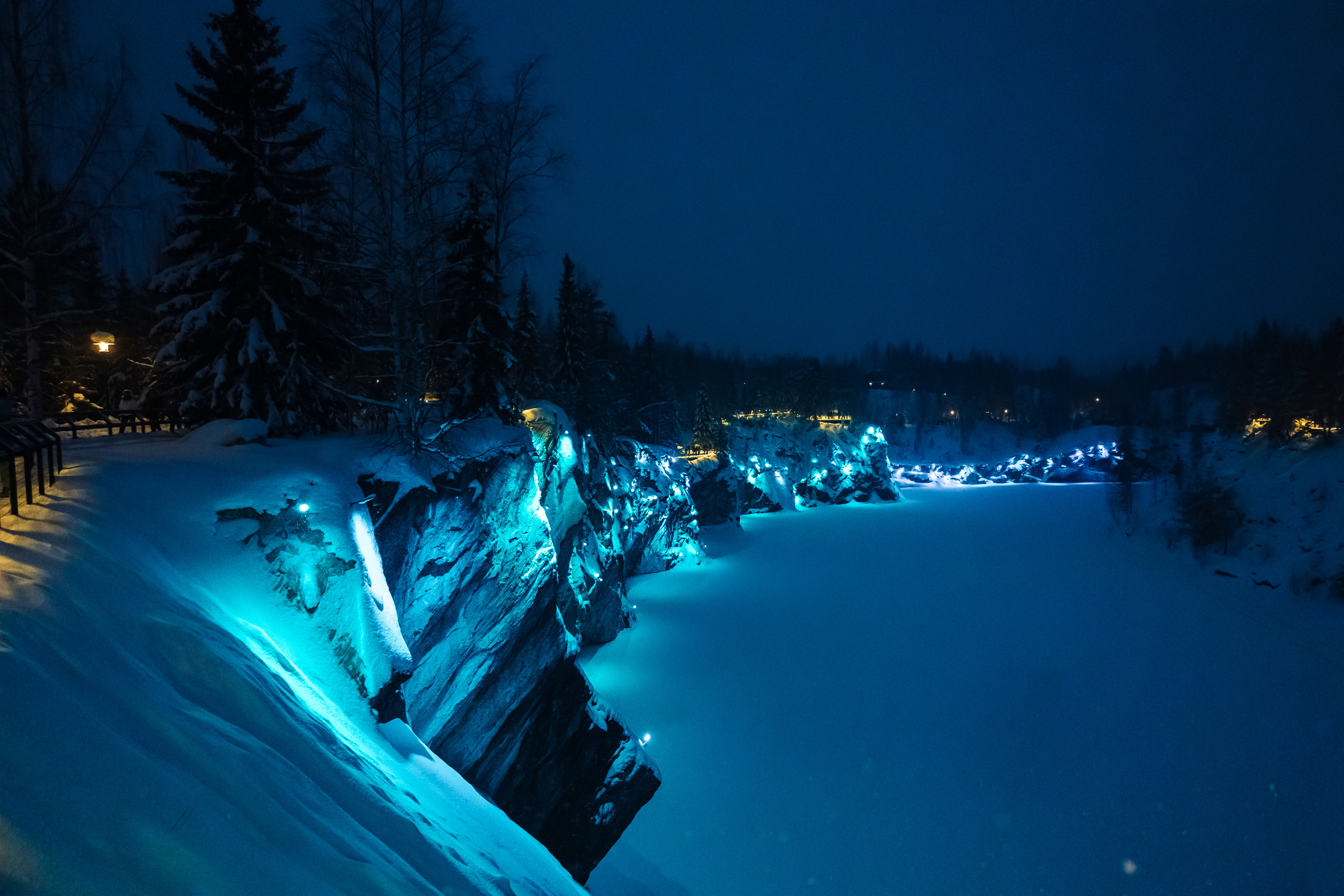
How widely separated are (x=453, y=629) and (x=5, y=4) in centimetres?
1217

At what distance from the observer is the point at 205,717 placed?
319 centimetres

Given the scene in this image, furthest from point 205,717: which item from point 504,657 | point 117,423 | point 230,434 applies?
point 117,423

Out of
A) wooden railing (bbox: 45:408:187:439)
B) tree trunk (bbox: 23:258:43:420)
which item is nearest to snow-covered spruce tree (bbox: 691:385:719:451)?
wooden railing (bbox: 45:408:187:439)

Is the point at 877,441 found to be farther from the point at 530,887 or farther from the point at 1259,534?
the point at 530,887

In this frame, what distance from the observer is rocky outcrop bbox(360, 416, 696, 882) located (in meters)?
8.62

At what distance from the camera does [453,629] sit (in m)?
9.26

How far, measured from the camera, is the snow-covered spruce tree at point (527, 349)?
2255 centimetres

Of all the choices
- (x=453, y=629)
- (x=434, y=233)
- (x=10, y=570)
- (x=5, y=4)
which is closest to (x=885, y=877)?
(x=453, y=629)

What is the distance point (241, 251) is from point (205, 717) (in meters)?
10.2

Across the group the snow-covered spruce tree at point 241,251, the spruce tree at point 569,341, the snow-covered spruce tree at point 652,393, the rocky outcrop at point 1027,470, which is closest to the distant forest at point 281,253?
the snow-covered spruce tree at point 241,251

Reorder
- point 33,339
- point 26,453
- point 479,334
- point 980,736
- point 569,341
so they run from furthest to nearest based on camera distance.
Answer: point 569,341
point 479,334
point 980,736
point 33,339
point 26,453

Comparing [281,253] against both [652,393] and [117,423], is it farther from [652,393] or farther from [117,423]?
[652,393]

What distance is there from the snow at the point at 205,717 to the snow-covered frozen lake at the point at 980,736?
6406 mm

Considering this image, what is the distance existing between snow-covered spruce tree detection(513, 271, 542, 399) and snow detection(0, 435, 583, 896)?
14.8 meters
